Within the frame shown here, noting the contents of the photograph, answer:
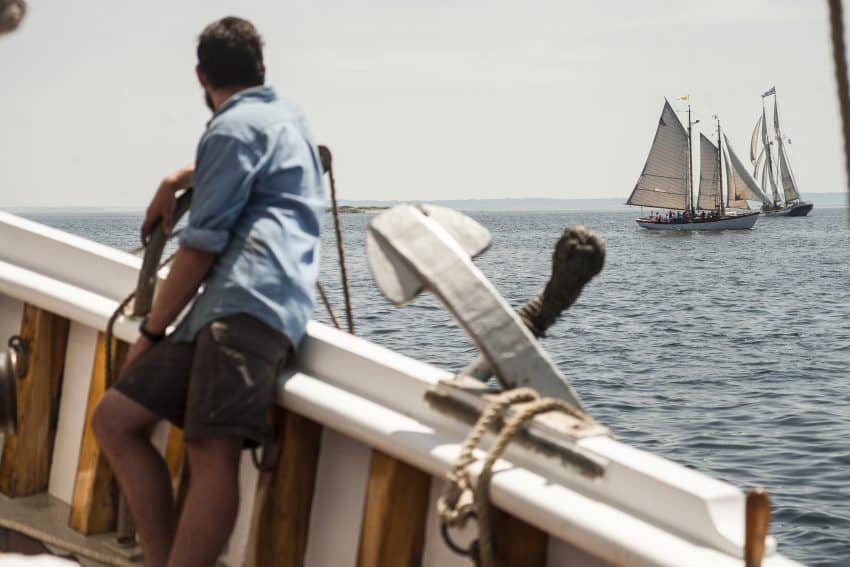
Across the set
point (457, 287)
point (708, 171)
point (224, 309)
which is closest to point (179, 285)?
point (224, 309)

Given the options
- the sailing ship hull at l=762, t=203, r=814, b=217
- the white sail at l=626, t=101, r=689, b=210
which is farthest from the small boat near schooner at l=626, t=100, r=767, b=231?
the sailing ship hull at l=762, t=203, r=814, b=217

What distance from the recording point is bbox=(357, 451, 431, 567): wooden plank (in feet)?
6.92

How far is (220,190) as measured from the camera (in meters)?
2.10

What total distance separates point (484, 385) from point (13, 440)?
1554mm

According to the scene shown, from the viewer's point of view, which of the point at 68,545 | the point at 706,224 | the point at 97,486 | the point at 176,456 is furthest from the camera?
the point at 706,224

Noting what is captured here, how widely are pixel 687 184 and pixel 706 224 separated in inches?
408

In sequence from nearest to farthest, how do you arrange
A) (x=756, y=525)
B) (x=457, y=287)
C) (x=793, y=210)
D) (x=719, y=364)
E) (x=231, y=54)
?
(x=756, y=525)
(x=457, y=287)
(x=231, y=54)
(x=719, y=364)
(x=793, y=210)

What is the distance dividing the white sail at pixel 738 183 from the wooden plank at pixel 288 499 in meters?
78.5

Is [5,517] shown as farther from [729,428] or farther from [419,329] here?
→ [419,329]

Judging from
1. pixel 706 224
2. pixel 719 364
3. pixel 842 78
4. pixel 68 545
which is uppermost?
pixel 842 78

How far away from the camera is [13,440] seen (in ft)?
9.94

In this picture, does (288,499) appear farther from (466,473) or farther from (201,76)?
(201,76)

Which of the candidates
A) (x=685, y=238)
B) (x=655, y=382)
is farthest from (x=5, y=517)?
(x=685, y=238)

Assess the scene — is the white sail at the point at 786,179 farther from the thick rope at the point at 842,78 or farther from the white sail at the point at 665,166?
the thick rope at the point at 842,78
